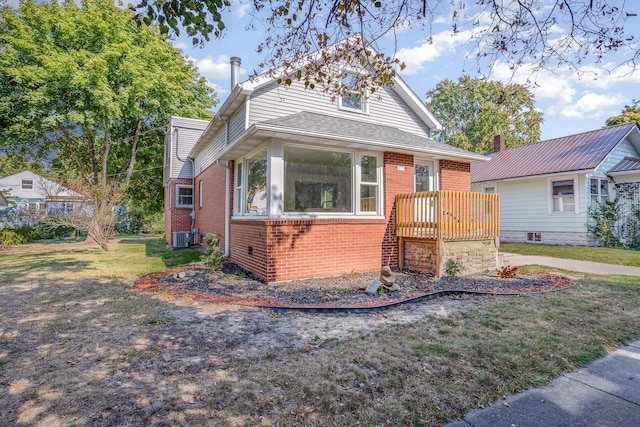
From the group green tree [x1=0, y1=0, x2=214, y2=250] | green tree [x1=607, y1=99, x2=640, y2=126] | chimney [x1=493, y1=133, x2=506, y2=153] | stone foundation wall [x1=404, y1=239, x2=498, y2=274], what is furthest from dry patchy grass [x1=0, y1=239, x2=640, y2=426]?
green tree [x1=607, y1=99, x2=640, y2=126]

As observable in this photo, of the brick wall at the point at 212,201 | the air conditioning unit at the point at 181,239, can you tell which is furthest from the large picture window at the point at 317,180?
the air conditioning unit at the point at 181,239

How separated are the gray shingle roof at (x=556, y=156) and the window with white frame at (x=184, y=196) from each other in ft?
48.2

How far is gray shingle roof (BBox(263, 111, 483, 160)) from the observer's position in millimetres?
7102

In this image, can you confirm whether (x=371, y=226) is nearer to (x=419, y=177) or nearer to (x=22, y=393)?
(x=419, y=177)

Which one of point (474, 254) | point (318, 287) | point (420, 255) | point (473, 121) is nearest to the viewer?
point (318, 287)

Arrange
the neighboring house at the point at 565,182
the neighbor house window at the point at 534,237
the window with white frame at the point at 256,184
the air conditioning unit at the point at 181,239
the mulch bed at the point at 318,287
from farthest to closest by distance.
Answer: the air conditioning unit at the point at 181,239 < the neighbor house window at the point at 534,237 < the neighboring house at the point at 565,182 < the window with white frame at the point at 256,184 < the mulch bed at the point at 318,287

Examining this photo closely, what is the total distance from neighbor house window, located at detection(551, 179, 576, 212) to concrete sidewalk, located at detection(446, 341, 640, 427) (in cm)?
1323

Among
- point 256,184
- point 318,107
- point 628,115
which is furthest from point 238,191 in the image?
point 628,115

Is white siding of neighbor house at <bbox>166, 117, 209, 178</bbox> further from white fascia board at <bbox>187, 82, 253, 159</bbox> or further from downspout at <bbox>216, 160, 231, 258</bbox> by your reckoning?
downspout at <bbox>216, 160, 231, 258</bbox>

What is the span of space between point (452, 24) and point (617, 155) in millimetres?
15753

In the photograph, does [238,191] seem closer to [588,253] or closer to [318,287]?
[318,287]

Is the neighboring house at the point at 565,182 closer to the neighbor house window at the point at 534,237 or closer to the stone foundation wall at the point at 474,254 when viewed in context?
the neighbor house window at the point at 534,237

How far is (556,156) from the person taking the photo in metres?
15.1

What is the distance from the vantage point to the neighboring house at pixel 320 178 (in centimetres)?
710
